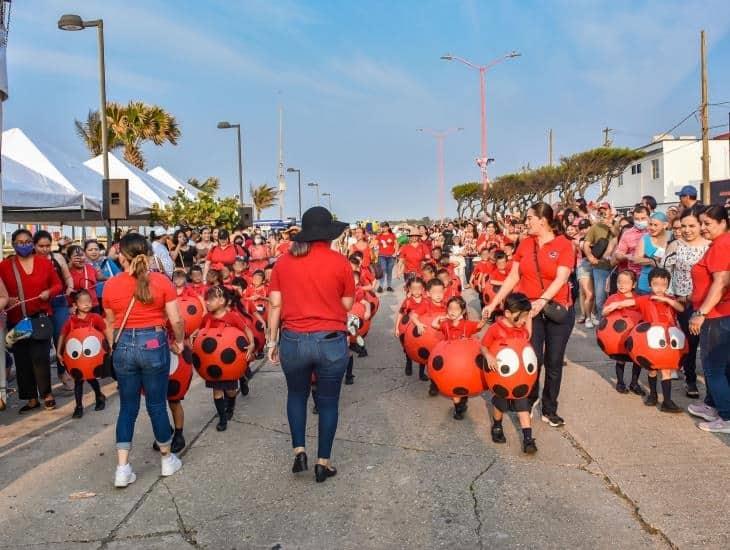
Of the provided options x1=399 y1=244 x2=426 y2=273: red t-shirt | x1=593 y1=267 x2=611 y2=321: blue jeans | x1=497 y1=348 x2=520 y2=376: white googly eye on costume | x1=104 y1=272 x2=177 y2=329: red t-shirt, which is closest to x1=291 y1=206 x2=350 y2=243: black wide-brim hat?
x1=104 y1=272 x2=177 y2=329: red t-shirt

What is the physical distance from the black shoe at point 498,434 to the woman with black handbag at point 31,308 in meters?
4.56

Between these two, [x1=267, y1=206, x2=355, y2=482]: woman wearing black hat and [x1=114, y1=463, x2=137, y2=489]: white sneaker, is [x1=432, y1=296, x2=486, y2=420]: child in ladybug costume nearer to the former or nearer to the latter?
[x1=267, y1=206, x2=355, y2=482]: woman wearing black hat

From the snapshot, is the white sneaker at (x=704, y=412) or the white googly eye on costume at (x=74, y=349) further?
the white googly eye on costume at (x=74, y=349)

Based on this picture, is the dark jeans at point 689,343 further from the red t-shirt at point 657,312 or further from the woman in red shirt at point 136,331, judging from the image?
the woman in red shirt at point 136,331

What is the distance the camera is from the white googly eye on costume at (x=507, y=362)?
5.14 m

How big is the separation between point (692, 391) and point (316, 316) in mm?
4185

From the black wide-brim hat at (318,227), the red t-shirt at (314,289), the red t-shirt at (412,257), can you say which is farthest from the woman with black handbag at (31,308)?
the red t-shirt at (412,257)

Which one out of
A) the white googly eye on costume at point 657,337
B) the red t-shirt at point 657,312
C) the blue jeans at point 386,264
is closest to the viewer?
the white googly eye on costume at point 657,337

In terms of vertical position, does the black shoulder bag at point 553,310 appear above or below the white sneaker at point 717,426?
above

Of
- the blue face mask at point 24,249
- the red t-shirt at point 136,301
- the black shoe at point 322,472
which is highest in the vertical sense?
the blue face mask at point 24,249

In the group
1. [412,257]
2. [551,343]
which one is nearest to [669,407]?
[551,343]

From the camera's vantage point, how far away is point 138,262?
4656 millimetres

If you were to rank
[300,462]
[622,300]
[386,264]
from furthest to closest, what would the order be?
[386,264] → [622,300] → [300,462]

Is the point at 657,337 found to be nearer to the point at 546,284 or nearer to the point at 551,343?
the point at 551,343
